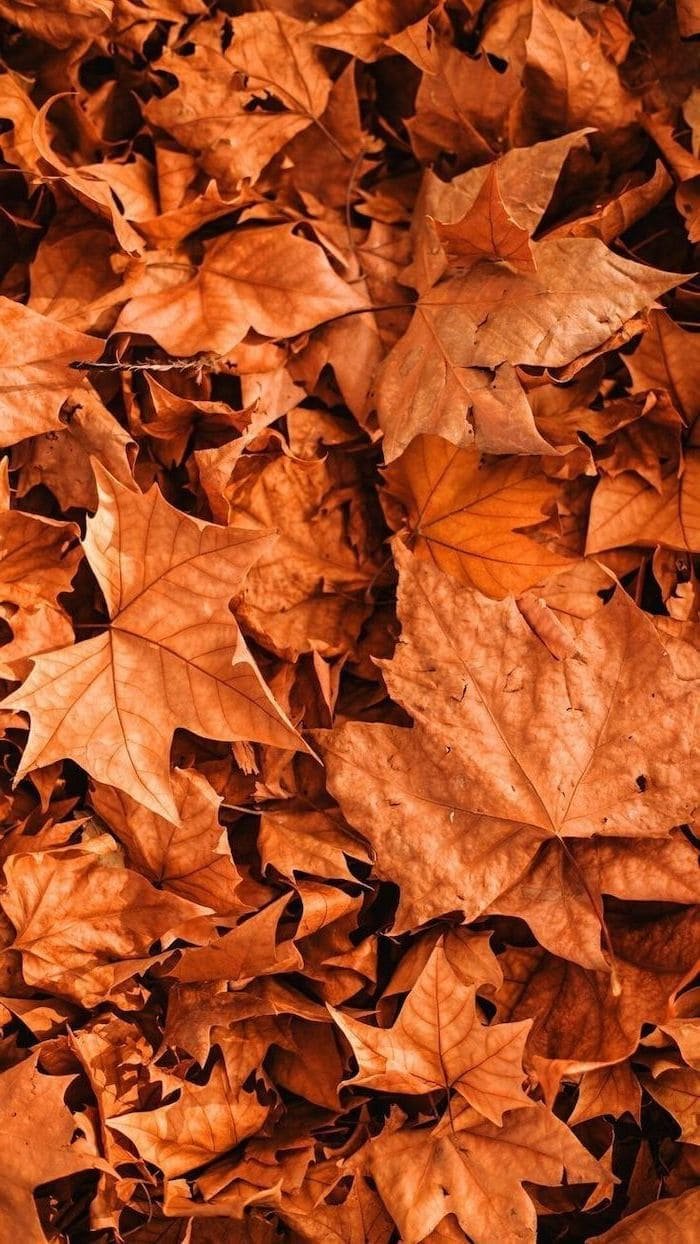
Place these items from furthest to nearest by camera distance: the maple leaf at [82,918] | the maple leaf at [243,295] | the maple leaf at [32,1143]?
1. the maple leaf at [243,295]
2. the maple leaf at [82,918]
3. the maple leaf at [32,1143]

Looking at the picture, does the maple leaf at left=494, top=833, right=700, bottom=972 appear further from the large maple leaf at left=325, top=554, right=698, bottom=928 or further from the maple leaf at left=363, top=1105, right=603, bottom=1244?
the maple leaf at left=363, top=1105, right=603, bottom=1244

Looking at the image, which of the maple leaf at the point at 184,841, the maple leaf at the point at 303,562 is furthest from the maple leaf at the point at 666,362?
the maple leaf at the point at 184,841

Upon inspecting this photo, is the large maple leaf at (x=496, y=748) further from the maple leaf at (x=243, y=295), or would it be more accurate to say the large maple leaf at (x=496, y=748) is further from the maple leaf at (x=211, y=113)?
the maple leaf at (x=211, y=113)

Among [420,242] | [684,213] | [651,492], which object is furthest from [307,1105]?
[684,213]

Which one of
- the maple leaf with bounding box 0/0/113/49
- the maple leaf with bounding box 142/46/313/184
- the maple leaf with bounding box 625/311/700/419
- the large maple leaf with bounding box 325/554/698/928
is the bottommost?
the large maple leaf with bounding box 325/554/698/928

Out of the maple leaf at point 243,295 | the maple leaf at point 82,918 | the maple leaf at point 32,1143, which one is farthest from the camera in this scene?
the maple leaf at point 243,295

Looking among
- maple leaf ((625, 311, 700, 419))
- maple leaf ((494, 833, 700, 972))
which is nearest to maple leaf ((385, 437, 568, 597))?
maple leaf ((625, 311, 700, 419))

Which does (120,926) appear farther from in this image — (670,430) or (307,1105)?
(670,430)

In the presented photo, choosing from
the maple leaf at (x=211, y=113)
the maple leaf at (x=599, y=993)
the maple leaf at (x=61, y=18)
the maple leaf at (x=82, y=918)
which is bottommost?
the maple leaf at (x=599, y=993)
